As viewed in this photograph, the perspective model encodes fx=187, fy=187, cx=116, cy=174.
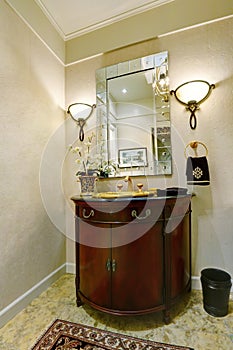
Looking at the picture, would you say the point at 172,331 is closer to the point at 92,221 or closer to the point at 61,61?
the point at 92,221

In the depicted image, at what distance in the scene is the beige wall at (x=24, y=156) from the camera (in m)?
1.50

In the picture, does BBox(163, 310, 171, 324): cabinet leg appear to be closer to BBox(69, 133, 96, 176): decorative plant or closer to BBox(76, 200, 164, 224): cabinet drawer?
BBox(76, 200, 164, 224): cabinet drawer

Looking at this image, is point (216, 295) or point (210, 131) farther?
point (210, 131)

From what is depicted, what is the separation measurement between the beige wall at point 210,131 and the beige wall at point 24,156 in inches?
46.8

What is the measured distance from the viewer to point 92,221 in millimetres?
1423

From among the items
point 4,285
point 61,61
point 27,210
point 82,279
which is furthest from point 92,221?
point 61,61

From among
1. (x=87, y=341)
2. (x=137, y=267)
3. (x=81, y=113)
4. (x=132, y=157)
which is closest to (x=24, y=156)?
(x=81, y=113)

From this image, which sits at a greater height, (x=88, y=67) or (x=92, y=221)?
(x=88, y=67)

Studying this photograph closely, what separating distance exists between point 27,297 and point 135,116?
1990 millimetres

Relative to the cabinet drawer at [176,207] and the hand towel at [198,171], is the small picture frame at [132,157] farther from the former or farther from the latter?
the cabinet drawer at [176,207]

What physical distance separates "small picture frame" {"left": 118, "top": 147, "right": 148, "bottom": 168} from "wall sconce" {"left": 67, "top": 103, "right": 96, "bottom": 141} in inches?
21.4

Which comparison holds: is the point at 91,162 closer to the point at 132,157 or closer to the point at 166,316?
the point at 132,157

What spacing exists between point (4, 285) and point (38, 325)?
0.39 meters

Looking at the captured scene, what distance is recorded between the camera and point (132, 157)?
201 centimetres
